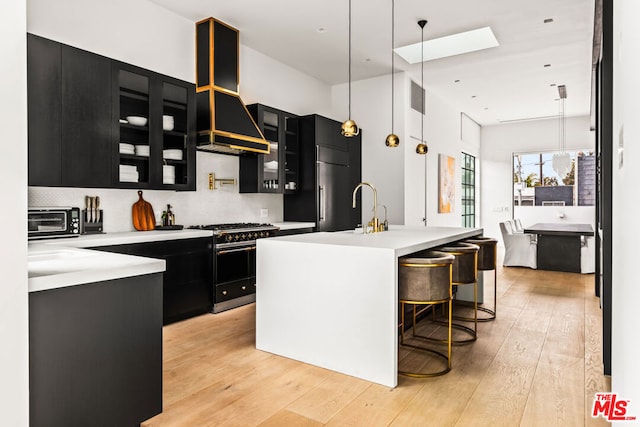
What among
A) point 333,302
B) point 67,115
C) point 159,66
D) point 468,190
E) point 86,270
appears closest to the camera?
point 86,270

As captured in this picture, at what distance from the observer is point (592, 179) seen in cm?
1004

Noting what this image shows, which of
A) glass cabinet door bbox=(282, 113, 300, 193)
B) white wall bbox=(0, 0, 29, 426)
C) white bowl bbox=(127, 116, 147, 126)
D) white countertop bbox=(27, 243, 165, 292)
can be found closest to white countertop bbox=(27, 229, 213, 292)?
white countertop bbox=(27, 243, 165, 292)

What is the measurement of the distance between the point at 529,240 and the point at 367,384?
18.2ft

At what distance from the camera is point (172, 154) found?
4.18m

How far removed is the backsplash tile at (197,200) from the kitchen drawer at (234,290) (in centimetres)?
85

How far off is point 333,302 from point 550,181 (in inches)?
377

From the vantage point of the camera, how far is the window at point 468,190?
10078mm

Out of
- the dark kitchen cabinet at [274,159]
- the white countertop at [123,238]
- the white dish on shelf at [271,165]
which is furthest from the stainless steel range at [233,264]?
the white dish on shelf at [271,165]

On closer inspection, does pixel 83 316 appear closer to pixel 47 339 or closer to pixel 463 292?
pixel 47 339

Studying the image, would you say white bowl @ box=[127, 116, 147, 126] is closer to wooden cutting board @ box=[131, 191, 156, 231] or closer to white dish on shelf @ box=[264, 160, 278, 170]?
wooden cutting board @ box=[131, 191, 156, 231]

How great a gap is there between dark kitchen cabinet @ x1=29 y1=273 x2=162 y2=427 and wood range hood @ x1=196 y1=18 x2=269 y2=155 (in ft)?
8.87

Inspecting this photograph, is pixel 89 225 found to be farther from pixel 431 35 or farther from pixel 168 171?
pixel 431 35

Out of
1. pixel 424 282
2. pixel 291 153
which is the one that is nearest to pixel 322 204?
pixel 291 153

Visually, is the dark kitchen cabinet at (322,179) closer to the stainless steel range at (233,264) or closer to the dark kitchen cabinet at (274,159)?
the dark kitchen cabinet at (274,159)
